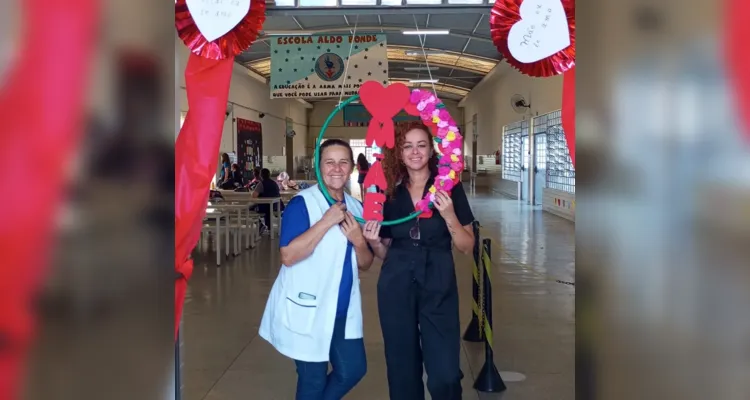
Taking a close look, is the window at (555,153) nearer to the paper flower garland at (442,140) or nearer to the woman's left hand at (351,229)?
the paper flower garland at (442,140)

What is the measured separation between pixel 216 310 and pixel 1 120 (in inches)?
201

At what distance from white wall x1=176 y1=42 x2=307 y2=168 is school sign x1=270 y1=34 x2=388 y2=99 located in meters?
5.26

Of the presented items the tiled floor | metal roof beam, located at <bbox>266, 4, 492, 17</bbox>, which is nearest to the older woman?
the tiled floor

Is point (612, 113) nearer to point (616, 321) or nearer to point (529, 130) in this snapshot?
point (616, 321)

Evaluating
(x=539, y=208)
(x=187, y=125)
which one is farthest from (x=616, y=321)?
(x=539, y=208)

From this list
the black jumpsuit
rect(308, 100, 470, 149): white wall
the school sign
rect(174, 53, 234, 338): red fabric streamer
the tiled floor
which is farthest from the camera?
rect(308, 100, 470, 149): white wall

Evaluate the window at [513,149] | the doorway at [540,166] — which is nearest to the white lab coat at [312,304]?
the doorway at [540,166]

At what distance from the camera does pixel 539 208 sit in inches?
598

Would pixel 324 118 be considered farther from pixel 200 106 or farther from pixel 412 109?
pixel 200 106

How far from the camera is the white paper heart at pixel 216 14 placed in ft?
5.71

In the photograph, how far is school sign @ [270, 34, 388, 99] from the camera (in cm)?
793

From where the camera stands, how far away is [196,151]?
1.49 meters

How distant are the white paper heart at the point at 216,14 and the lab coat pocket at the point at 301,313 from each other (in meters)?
1.12

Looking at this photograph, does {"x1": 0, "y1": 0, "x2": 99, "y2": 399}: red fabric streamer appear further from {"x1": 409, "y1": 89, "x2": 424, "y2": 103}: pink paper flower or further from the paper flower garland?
{"x1": 409, "y1": 89, "x2": 424, "y2": 103}: pink paper flower
